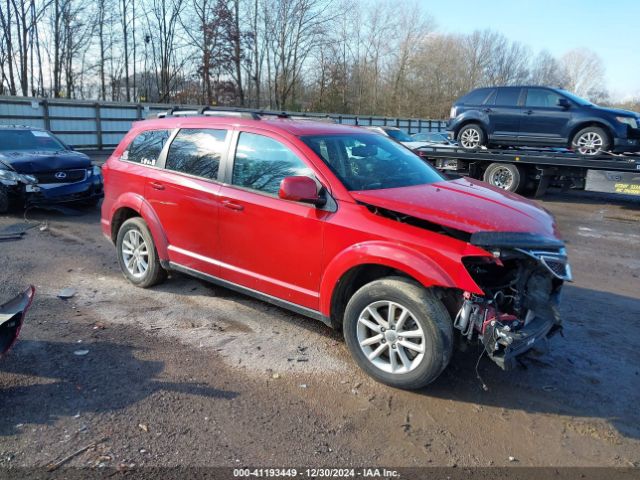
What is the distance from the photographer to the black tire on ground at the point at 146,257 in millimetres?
5270

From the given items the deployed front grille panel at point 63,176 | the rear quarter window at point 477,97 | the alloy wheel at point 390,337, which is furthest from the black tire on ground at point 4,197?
the rear quarter window at point 477,97

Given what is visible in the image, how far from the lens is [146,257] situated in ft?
17.9

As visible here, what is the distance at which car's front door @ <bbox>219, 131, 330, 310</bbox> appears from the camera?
3949 mm

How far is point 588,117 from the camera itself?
445 inches

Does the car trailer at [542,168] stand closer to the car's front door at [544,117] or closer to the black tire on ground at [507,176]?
the black tire on ground at [507,176]

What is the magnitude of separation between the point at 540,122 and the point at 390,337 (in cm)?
1043

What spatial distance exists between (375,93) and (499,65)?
22672 mm

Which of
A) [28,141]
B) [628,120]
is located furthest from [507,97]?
[28,141]

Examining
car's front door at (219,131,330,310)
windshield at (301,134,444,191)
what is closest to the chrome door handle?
car's front door at (219,131,330,310)

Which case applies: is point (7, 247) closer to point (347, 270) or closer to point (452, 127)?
point (347, 270)

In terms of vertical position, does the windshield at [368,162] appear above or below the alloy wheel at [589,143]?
below

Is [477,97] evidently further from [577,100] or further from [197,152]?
[197,152]

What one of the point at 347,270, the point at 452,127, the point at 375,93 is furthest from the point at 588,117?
the point at 375,93

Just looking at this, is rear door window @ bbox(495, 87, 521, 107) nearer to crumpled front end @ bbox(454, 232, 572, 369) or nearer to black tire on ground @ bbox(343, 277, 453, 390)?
crumpled front end @ bbox(454, 232, 572, 369)
